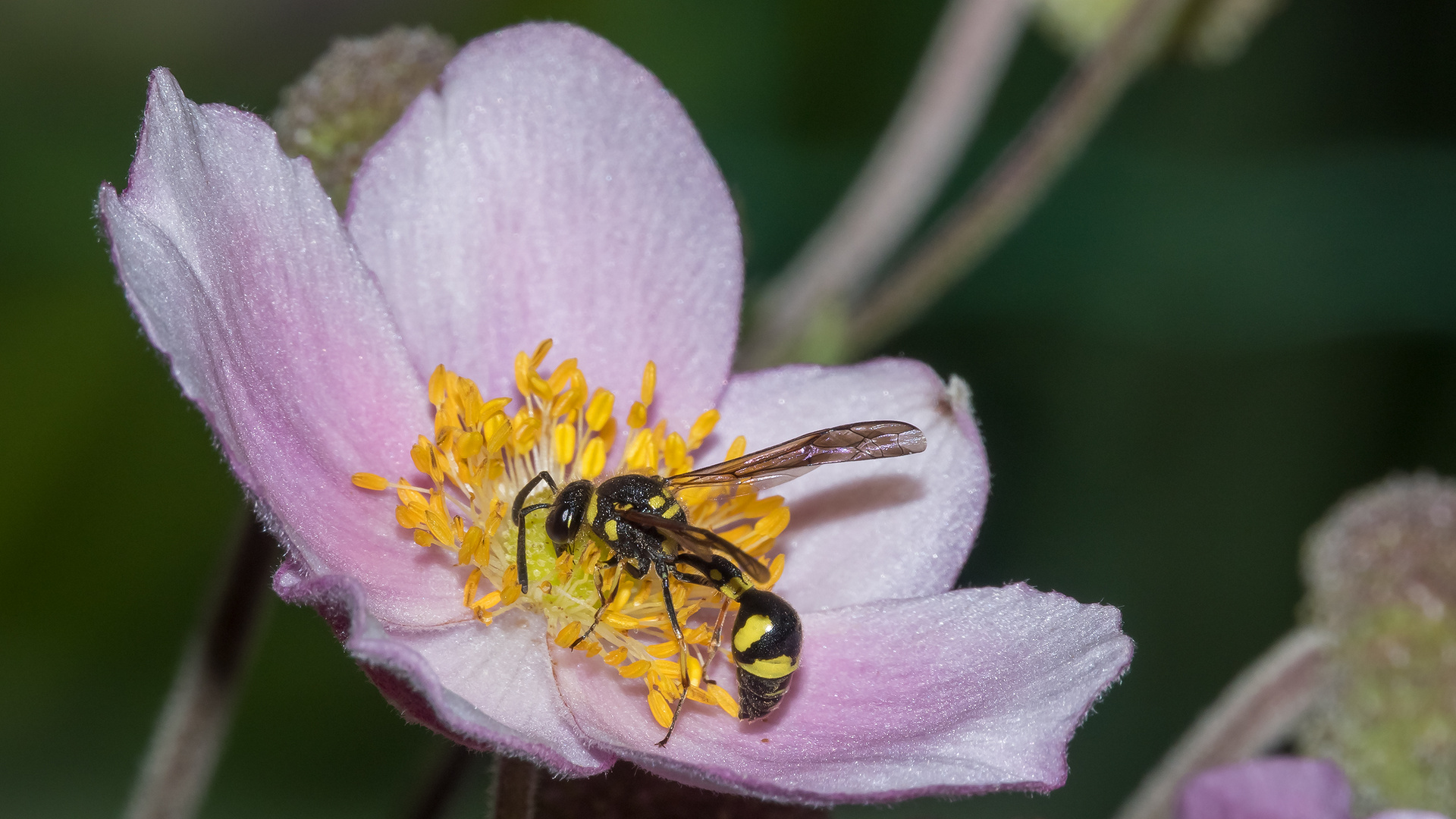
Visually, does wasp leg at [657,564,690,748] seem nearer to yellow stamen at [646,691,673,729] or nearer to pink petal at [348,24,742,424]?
yellow stamen at [646,691,673,729]

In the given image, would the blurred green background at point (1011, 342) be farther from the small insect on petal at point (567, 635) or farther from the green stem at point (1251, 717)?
the small insect on petal at point (567, 635)

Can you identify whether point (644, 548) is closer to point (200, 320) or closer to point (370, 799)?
point (200, 320)

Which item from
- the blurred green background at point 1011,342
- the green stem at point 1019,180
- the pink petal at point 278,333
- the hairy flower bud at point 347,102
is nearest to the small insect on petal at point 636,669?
the pink petal at point 278,333

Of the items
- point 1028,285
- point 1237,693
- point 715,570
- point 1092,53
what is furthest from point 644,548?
point 1028,285

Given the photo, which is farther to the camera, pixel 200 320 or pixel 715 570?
pixel 715 570

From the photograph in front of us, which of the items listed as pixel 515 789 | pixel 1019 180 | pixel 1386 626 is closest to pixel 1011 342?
pixel 1019 180

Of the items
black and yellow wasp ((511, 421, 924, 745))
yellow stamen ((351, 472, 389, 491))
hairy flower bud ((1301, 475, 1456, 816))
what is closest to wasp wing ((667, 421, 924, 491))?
black and yellow wasp ((511, 421, 924, 745))
